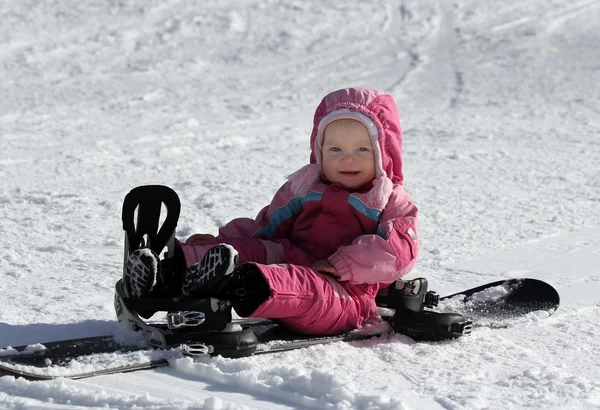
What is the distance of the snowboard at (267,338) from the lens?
282 centimetres

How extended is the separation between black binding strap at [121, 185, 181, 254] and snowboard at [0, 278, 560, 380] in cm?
37

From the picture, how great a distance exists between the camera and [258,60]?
1177 centimetres

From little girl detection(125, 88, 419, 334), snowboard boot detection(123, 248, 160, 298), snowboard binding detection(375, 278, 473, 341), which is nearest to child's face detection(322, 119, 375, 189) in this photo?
little girl detection(125, 88, 419, 334)

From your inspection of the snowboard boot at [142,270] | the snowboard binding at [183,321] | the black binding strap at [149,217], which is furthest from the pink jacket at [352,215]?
the snowboard boot at [142,270]

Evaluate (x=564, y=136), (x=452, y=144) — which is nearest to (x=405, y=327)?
(x=452, y=144)

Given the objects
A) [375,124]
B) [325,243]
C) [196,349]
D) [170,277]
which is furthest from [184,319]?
[375,124]

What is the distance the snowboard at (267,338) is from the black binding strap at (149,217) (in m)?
0.37

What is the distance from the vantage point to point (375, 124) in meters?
3.53

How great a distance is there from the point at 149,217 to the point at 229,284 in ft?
1.50

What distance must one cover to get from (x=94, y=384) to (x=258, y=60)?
9347mm

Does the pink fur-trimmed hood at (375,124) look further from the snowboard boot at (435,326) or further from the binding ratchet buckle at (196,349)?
the binding ratchet buckle at (196,349)

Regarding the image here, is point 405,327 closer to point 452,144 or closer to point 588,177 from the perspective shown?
point 588,177

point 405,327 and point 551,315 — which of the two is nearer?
point 405,327

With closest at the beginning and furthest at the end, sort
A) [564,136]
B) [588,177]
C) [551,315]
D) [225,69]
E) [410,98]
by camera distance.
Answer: [551,315] < [588,177] < [564,136] < [410,98] < [225,69]
